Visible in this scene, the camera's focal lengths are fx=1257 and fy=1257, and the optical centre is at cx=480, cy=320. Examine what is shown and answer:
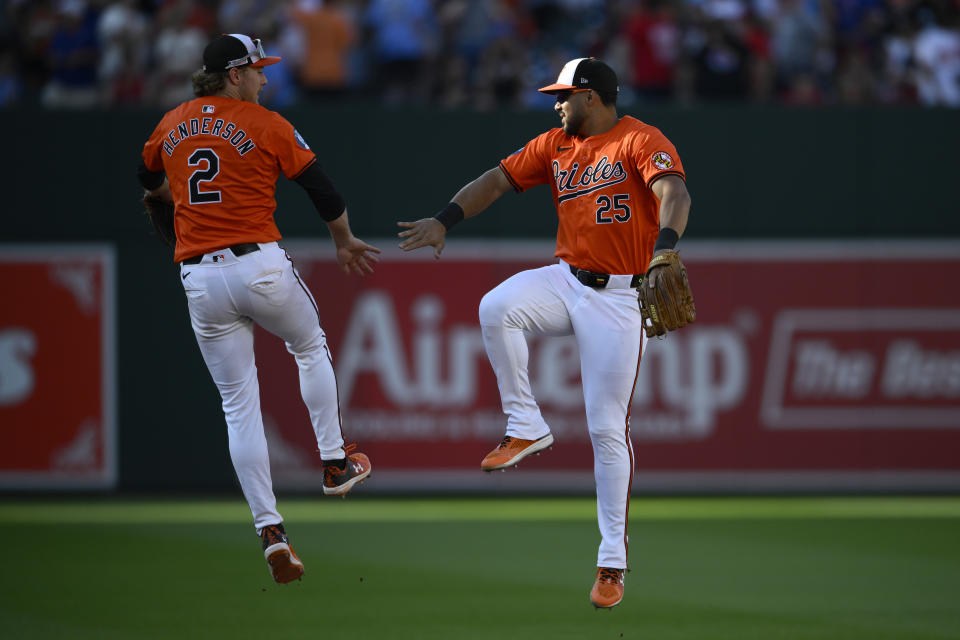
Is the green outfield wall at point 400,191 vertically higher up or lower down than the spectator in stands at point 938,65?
lower down

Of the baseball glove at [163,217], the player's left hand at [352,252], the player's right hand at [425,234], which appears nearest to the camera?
the player's right hand at [425,234]

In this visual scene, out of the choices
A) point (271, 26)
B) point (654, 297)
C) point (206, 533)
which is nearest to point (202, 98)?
point (654, 297)

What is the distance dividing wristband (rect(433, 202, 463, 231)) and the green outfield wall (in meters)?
4.60

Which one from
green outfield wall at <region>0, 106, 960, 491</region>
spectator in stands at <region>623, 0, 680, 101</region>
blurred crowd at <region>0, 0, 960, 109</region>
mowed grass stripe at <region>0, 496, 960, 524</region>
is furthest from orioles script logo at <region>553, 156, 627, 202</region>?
spectator in stands at <region>623, 0, 680, 101</region>

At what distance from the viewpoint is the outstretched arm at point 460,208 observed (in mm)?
6268

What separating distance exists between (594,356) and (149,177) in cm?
243

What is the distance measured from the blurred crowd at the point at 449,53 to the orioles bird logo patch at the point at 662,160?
5432 mm

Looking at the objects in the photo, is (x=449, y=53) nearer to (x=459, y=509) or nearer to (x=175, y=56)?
(x=175, y=56)

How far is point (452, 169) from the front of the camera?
1112 centimetres

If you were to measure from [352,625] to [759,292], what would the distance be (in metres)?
6.18

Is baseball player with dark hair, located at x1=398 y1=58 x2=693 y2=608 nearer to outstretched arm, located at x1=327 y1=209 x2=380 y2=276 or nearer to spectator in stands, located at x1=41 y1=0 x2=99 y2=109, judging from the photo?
outstretched arm, located at x1=327 y1=209 x2=380 y2=276

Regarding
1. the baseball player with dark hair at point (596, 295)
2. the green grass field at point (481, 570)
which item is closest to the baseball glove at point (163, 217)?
the baseball player with dark hair at point (596, 295)

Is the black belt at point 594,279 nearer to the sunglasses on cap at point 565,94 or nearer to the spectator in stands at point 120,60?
the sunglasses on cap at point 565,94

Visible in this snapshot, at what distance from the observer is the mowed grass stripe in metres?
9.88
